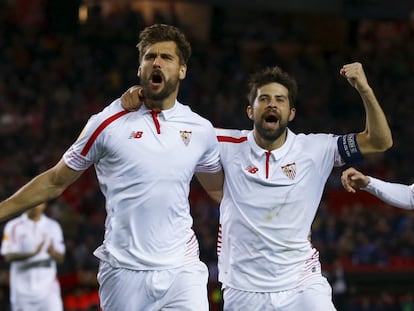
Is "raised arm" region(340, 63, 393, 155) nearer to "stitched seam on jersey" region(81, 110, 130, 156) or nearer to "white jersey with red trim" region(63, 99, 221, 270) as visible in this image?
"white jersey with red trim" region(63, 99, 221, 270)

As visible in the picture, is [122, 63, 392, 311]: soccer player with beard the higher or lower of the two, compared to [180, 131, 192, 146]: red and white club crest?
lower

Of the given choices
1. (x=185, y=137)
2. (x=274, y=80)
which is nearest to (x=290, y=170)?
(x=274, y=80)

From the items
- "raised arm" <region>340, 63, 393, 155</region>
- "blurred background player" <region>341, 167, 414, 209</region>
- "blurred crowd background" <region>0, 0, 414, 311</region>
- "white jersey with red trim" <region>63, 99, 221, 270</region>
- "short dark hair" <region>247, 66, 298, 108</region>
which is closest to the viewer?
"white jersey with red trim" <region>63, 99, 221, 270</region>

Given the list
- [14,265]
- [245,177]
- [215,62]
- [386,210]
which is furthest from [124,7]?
[245,177]

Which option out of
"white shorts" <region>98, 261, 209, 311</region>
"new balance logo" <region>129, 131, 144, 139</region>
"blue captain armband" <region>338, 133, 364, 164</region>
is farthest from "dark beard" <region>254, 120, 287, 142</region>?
"white shorts" <region>98, 261, 209, 311</region>

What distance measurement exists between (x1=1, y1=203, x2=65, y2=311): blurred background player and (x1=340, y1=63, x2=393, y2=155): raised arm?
5.83 m

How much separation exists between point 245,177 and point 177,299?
1.09m

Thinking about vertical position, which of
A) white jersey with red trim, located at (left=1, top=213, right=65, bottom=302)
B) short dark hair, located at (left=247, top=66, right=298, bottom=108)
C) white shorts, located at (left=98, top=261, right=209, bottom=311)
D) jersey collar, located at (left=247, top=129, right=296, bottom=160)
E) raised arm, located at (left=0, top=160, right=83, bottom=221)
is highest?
short dark hair, located at (left=247, top=66, right=298, bottom=108)

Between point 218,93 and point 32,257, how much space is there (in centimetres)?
949

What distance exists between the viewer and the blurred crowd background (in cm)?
1555

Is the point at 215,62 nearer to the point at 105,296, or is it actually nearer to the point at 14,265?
the point at 14,265

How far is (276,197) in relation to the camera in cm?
655

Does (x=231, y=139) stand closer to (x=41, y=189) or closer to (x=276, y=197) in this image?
(x=276, y=197)

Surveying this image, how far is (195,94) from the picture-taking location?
20531 mm
